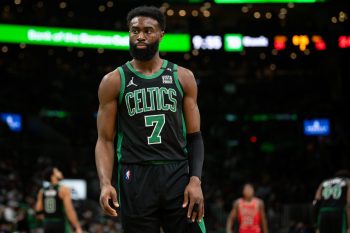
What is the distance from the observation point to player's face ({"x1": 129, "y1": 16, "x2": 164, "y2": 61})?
5.71 m

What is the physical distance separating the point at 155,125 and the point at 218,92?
29.4 metres

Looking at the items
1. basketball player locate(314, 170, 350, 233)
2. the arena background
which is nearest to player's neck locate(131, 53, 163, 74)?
basketball player locate(314, 170, 350, 233)

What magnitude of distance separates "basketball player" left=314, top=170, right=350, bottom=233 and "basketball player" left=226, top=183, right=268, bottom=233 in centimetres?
158

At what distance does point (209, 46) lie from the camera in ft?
92.2

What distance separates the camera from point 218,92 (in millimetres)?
34938

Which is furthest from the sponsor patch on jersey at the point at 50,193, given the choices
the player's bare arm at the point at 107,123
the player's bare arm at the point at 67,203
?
the player's bare arm at the point at 107,123

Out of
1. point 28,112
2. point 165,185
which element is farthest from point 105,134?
point 28,112

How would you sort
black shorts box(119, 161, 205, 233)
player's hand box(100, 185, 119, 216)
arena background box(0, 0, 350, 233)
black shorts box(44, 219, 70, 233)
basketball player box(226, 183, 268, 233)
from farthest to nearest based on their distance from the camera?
arena background box(0, 0, 350, 233) → basketball player box(226, 183, 268, 233) → black shorts box(44, 219, 70, 233) → black shorts box(119, 161, 205, 233) → player's hand box(100, 185, 119, 216)

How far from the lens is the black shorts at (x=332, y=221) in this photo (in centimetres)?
1341

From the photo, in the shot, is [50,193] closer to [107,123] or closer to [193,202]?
[107,123]

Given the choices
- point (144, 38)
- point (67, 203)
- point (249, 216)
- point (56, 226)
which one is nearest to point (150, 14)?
point (144, 38)

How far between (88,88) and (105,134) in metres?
28.6

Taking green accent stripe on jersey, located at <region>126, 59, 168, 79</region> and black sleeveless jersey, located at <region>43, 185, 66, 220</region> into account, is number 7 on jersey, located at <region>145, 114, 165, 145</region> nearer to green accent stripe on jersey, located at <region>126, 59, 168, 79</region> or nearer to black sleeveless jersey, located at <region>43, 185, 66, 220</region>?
green accent stripe on jersey, located at <region>126, 59, 168, 79</region>

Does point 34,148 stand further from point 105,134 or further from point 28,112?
point 105,134
